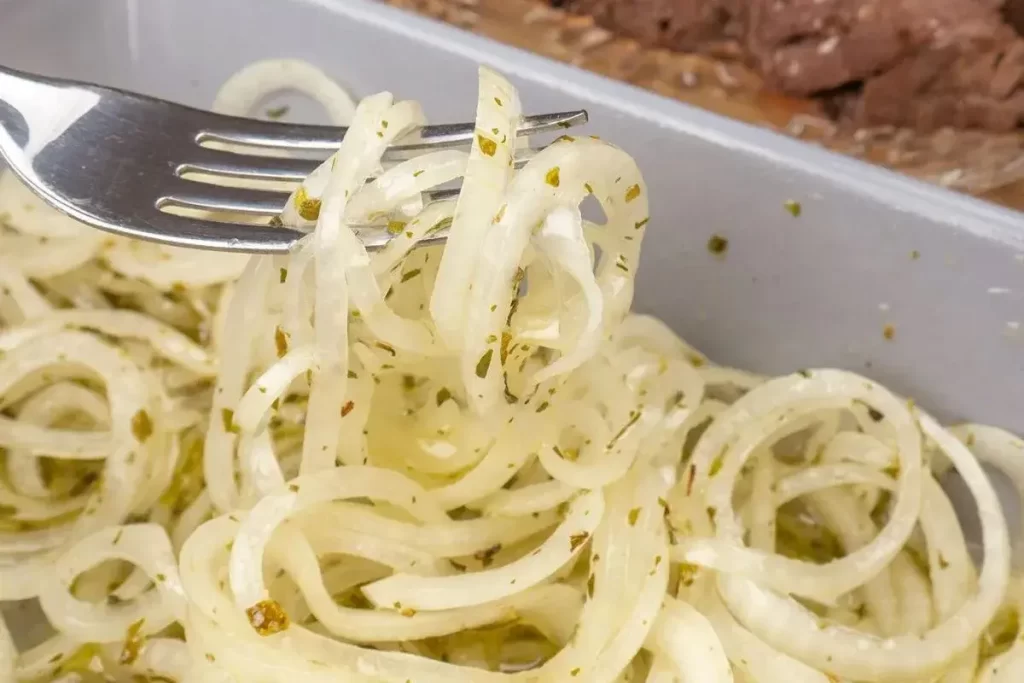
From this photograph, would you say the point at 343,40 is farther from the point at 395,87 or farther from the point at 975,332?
Answer: the point at 975,332

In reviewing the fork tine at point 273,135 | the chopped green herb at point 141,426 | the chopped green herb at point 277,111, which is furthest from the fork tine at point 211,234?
the chopped green herb at point 277,111

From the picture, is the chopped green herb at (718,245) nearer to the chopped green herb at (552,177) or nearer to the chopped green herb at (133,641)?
the chopped green herb at (552,177)

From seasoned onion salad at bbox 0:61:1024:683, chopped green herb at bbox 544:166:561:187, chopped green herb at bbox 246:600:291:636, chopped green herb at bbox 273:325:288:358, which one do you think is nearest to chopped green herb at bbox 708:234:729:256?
seasoned onion salad at bbox 0:61:1024:683

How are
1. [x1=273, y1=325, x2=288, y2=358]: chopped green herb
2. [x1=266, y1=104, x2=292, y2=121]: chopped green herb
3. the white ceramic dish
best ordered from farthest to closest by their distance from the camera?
[x1=266, y1=104, x2=292, y2=121]: chopped green herb
the white ceramic dish
[x1=273, y1=325, x2=288, y2=358]: chopped green herb

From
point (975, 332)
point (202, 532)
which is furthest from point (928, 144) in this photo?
point (202, 532)

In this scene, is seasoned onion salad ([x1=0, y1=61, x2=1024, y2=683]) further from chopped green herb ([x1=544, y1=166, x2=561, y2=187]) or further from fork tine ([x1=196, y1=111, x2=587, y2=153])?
fork tine ([x1=196, y1=111, x2=587, y2=153])

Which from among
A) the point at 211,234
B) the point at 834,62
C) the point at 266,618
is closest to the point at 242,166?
the point at 211,234
